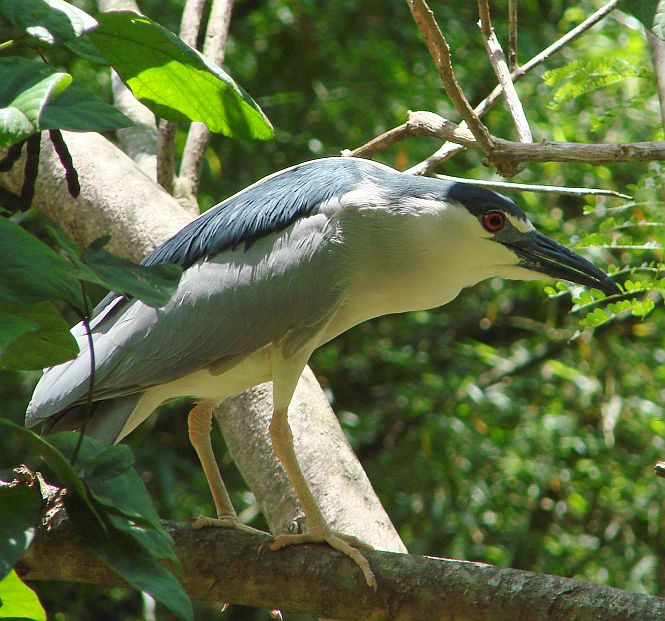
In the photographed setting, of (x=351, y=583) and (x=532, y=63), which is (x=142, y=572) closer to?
(x=351, y=583)

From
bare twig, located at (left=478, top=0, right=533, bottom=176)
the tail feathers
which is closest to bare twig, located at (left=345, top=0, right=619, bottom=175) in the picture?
bare twig, located at (left=478, top=0, right=533, bottom=176)

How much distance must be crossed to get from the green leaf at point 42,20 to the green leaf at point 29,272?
0.87 feet

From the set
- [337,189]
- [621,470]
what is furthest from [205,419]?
[621,470]

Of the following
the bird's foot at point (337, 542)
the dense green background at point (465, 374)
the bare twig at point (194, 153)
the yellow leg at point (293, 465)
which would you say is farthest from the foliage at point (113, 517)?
the dense green background at point (465, 374)

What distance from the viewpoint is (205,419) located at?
2.95 metres

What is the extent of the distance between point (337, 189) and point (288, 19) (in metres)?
3.10

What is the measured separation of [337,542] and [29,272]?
1.30m

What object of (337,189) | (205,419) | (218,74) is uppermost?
(218,74)

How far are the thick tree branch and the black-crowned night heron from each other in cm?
34

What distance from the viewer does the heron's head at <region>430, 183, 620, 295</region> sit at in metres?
2.51

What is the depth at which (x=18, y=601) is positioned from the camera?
1412 mm

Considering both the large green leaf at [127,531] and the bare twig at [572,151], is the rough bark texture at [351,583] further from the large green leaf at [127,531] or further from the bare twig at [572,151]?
the bare twig at [572,151]

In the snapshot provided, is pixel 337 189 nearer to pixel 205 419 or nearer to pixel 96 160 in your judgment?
pixel 205 419

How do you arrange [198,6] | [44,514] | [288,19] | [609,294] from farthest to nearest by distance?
[288,19], [198,6], [609,294], [44,514]
